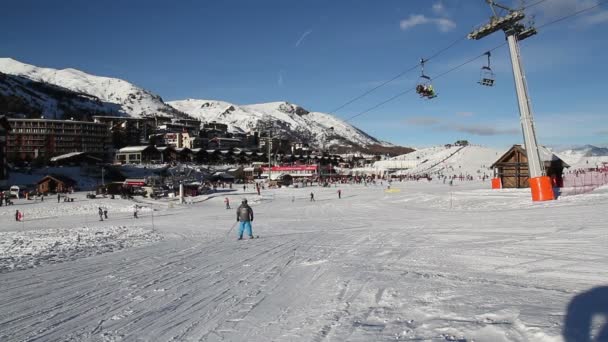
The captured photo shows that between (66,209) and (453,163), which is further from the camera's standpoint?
(453,163)

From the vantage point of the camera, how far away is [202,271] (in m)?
8.45

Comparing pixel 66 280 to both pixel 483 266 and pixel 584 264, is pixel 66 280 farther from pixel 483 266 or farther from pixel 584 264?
pixel 584 264

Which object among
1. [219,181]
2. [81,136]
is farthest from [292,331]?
[81,136]

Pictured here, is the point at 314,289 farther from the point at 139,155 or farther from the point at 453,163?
the point at 453,163

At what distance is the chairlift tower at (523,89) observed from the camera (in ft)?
79.3

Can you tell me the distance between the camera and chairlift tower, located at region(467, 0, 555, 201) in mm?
24172

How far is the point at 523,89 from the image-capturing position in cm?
2466

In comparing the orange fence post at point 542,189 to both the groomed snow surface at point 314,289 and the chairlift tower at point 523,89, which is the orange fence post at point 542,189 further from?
the groomed snow surface at point 314,289

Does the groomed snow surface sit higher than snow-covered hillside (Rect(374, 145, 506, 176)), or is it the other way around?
snow-covered hillside (Rect(374, 145, 506, 176))

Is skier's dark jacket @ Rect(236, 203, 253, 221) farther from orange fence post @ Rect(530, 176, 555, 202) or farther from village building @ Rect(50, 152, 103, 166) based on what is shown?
village building @ Rect(50, 152, 103, 166)

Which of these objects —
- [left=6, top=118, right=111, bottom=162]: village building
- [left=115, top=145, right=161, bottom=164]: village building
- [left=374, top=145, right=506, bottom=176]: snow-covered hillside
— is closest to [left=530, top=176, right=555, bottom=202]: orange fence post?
[left=374, top=145, right=506, bottom=176]: snow-covered hillside

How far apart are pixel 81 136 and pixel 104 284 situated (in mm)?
117917

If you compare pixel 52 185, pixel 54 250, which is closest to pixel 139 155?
pixel 52 185

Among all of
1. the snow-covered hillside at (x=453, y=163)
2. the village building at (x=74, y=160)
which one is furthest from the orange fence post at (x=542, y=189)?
the village building at (x=74, y=160)
